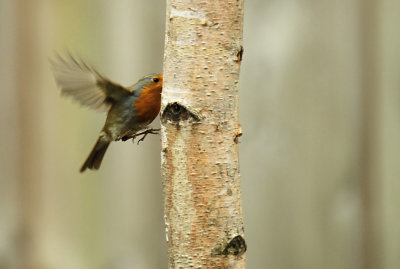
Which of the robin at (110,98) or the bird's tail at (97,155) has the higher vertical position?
the robin at (110,98)

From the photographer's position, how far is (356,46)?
2.29 metres

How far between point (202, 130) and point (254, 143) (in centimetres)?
115

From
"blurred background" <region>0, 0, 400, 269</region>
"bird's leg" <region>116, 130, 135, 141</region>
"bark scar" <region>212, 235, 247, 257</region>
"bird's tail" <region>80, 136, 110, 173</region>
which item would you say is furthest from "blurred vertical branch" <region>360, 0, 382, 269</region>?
"bark scar" <region>212, 235, 247, 257</region>

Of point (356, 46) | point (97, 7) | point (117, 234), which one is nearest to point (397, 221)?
point (356, 46)

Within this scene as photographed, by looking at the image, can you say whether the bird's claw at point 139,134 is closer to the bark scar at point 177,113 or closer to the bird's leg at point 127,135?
the bird's leg at point 127,135

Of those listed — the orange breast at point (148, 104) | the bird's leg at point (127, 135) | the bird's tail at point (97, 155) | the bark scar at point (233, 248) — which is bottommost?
the bark scar at point (233, 248)

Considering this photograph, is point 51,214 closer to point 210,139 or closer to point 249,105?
point 249,105

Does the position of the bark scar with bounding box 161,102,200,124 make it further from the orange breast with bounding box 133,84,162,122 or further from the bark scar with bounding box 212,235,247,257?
the orange breast with bounding box 133,84,162,122

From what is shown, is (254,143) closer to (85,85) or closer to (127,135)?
(127,135)

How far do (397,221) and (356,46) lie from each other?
0.66 metres

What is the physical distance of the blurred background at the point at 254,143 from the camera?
7.50ft

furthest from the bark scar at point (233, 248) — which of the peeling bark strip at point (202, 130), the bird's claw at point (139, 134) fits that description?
the bird's claw at point (139, 134)

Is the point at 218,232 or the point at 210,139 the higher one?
the point at 210,139

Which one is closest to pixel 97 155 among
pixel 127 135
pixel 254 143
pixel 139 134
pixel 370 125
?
pixel 127 135
